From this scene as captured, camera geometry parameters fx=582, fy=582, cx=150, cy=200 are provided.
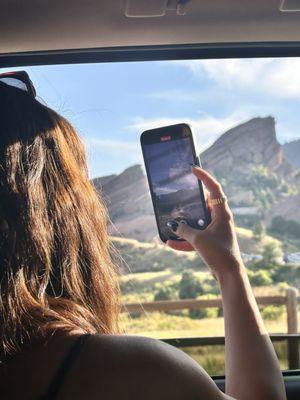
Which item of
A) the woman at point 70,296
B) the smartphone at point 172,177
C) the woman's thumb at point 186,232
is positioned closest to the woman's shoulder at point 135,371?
the woman at point 70,296

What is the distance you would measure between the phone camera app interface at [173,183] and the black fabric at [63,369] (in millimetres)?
692

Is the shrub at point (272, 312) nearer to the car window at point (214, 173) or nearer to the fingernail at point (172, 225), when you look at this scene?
the car window at point (214, 173)

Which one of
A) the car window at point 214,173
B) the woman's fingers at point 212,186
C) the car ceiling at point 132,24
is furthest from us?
the car window at point 214,173

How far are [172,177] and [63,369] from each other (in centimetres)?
80

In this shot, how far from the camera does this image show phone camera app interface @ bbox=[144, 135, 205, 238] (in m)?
1.45

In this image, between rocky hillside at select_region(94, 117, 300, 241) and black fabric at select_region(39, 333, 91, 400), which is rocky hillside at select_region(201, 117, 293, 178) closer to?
rocky hillside at select_region(94, 117, 300, 241)

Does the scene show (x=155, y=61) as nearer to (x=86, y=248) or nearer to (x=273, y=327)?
(x=273, y=327)

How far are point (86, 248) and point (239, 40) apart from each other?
1209mm

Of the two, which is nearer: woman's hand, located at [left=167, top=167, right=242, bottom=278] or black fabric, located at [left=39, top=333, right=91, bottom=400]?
black fabric, located at [left=39, top=333, right=91, bottom=400]

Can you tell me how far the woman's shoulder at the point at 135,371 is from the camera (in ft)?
2.47

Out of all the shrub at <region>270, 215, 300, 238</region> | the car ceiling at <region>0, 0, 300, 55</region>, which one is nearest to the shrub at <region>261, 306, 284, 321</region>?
the shrub at <region>270, 215, 300, 238</region>

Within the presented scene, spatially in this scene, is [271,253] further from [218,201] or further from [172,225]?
[218,201]

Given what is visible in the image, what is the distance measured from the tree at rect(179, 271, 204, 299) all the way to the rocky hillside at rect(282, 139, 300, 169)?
1.65 ft

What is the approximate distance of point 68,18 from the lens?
5.71 feet
